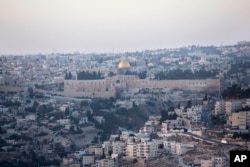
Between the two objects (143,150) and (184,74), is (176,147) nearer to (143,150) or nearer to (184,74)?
(143,150)

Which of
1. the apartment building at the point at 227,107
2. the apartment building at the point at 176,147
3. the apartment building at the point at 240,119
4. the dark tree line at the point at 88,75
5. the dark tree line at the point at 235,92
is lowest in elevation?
the apartment building at the point at 176,147

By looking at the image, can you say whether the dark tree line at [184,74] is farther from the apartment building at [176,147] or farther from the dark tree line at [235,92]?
the apartment building at [176,147]

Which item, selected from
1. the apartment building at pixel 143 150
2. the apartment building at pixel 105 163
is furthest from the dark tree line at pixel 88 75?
the apartment building at pixel 105 163

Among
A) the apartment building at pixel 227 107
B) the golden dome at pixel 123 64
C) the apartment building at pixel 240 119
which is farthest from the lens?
the golden dome at pixel 123 64

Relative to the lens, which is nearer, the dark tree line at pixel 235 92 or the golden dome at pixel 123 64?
the dark tree line at pixel 235 92

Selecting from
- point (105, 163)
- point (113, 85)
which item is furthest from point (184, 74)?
point (105, 163)

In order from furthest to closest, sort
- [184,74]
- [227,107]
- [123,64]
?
[123,64], [184,74], [227,107]

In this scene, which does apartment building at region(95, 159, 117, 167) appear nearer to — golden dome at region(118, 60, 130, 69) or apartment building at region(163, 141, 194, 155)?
apartment building at region(163, 141, 194, 155)

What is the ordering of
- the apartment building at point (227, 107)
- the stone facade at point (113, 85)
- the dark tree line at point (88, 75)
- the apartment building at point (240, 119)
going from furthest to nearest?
the dark tree line at point (88, 75), the stone facade at point (113, 85), the apartment building at point (227, 107), the apartment building at point (240, 119)

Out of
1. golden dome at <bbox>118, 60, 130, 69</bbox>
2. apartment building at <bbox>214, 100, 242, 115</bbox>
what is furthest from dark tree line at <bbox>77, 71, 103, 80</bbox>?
apartment building at <bbox>214, 100, 242, 115</bbox>
